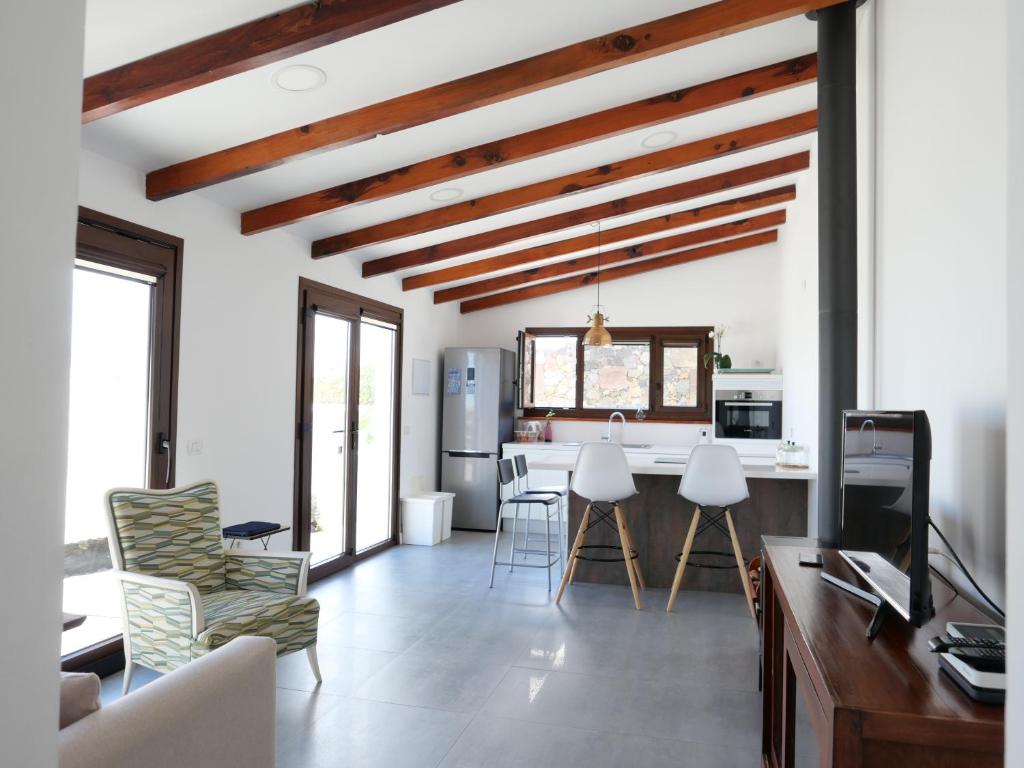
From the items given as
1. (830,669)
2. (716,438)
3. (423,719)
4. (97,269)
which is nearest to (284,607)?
(423,719)

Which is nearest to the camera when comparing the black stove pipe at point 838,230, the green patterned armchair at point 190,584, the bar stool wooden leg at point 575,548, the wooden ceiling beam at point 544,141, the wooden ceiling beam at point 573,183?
the green patterned armchair at point 190,584

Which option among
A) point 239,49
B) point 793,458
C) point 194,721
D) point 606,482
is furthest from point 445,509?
point 194,721

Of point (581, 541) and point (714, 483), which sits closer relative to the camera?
point (714, 483)

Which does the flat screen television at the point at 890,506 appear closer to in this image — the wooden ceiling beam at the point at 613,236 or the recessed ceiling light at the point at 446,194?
the recessed ceiling light at the point at 446,194

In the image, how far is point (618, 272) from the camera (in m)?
7.54

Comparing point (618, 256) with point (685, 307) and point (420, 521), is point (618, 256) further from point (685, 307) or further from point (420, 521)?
point (420, 521)

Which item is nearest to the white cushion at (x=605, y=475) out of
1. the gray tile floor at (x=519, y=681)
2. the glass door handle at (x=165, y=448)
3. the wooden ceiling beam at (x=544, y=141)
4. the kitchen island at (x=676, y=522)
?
the kitchen island at (x=676, y=522)

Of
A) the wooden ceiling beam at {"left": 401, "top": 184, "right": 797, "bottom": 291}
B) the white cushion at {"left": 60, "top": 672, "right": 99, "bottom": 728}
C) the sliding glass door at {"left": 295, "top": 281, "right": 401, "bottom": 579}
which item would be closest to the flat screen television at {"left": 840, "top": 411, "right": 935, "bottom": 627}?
the white cushion at {"left": 60, "top": 672, "right": 99, "bottom": 728}

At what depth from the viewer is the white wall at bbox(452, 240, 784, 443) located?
7.32 metres

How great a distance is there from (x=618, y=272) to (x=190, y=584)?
5615mm

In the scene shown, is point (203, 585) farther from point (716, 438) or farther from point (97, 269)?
point (716, 438)

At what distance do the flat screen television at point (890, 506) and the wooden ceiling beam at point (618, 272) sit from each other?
5.41 meters

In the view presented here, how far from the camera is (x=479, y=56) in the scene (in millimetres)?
2979

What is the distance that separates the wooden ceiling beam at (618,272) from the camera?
286 inches
